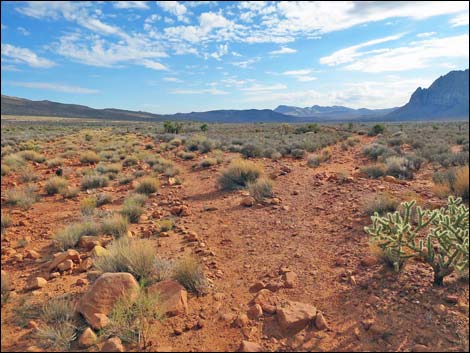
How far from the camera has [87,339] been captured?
338 cm

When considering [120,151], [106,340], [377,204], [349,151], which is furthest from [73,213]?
[349,151]

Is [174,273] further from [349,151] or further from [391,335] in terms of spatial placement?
[349,151]

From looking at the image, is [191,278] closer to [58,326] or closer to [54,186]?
[58,326]

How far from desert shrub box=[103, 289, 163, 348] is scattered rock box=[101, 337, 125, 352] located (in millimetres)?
108

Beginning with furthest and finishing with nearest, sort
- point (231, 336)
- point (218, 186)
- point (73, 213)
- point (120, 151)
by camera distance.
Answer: point (120, 151), point (218, 186), point (73, 213), point (231, 336)

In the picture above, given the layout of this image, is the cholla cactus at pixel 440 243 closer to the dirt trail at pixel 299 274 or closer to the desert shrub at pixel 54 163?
the dirt trail at pixel 299 274

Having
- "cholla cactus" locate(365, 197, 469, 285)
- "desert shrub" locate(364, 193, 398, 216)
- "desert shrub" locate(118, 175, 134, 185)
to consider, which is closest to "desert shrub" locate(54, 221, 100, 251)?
"cholla cactus" locate(365, 197, 469, 285)

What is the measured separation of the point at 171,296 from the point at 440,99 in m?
146

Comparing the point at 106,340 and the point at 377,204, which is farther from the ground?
the point at 377,204

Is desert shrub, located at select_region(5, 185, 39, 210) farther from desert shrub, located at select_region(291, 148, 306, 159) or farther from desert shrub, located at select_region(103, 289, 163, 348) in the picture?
desert shrub, located at select_region(291, 148, 306, 159)

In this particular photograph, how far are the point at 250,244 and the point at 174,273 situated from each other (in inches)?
81.3

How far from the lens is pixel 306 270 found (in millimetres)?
5074

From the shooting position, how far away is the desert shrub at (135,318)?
346cm

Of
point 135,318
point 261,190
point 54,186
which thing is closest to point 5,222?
point 54,186
